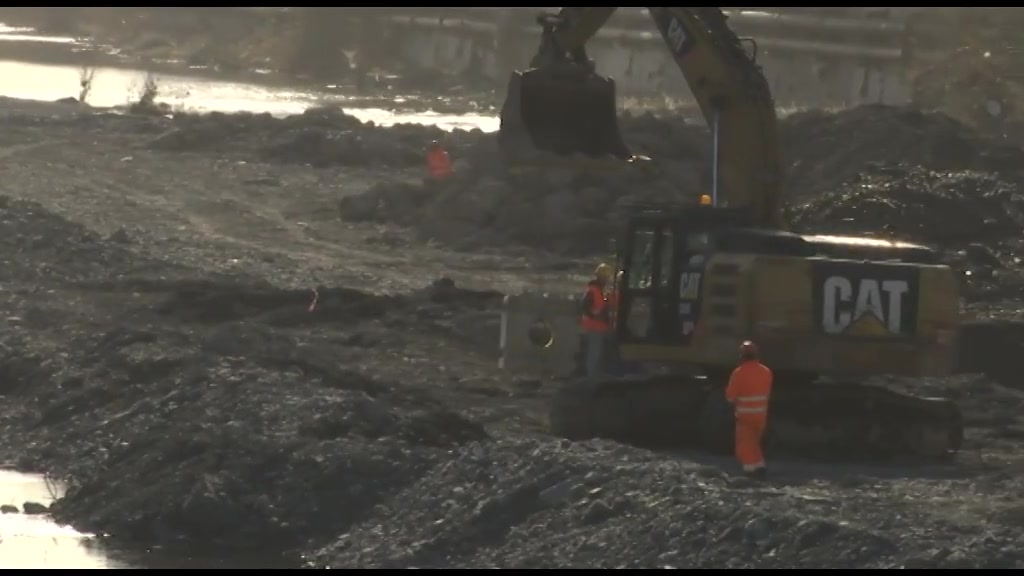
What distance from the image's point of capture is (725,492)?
1534cm

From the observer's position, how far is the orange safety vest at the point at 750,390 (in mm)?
16734

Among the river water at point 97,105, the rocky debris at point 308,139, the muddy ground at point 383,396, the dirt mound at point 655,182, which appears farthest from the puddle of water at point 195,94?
the muddy ground at point 383,396

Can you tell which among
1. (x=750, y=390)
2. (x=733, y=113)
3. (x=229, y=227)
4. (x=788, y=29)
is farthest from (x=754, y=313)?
(x=788, y=29)

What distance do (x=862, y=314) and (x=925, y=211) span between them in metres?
16.8

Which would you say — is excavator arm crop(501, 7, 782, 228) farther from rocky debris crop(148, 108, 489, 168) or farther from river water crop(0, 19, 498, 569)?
rocky debris crop(148, 108, 489, 168)

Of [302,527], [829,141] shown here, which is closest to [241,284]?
[302,527]

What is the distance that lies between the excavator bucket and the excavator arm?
0.01 m

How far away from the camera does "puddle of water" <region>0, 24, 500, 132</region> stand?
61.6 metres

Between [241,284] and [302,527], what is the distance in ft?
37.7

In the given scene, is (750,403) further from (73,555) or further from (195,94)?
(195,94)

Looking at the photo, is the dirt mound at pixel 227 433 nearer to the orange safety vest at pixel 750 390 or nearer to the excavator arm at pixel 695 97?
the orange safety vest at pixel 750 390

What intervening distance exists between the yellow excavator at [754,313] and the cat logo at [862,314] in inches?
0.5

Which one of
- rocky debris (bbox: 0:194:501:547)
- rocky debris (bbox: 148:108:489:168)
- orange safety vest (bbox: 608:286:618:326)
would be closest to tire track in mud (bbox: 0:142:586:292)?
rocky debris (bbox: 148:108:489:168)

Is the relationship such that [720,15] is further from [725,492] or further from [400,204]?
[400,204]
